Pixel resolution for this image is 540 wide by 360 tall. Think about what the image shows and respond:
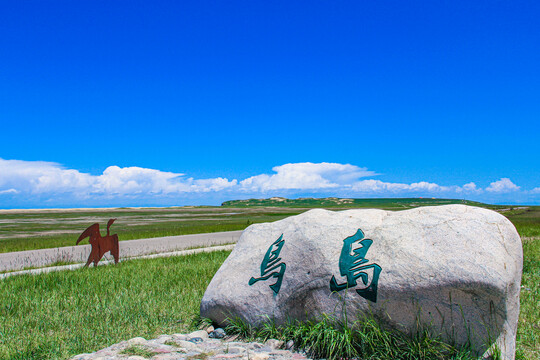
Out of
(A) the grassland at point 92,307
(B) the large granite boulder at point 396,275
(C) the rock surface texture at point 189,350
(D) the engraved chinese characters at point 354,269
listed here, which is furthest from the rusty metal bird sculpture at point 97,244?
(D) the engraved chinese characters at point 354,269

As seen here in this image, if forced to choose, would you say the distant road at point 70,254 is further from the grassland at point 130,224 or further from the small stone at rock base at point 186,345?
the small stone at rock base at point 186,345

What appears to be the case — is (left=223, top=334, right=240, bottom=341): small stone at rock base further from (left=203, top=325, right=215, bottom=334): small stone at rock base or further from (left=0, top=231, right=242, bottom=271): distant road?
(left=0, top=231, right=242, bottom=271): distant road

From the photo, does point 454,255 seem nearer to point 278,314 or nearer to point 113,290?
point 278,314

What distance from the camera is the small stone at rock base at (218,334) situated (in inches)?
216

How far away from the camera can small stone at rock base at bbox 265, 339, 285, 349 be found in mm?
4918

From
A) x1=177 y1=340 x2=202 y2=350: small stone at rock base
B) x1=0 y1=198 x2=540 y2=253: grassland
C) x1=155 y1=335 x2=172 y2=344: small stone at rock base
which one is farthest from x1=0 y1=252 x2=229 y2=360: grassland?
x1=0 y1=198 x2=540 y2=253: grassland

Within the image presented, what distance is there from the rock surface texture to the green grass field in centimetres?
55

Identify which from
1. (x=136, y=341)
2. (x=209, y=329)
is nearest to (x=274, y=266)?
(x=209, y=329)

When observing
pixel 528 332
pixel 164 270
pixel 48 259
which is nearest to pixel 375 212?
pixel 528 332

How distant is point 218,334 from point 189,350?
2.85 ft

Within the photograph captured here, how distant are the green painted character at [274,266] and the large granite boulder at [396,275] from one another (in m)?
0.01

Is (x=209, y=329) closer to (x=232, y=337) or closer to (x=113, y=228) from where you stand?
(x=232, y=337)

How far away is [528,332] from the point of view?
5715 mm

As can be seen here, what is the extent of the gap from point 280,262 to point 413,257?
177 cm
